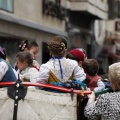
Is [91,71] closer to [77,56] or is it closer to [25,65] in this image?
[77,56]

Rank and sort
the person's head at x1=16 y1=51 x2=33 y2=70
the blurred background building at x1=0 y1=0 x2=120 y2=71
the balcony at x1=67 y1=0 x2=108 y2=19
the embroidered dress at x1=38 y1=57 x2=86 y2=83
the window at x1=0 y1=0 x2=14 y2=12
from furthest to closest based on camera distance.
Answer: the balcony at x1=67 y1=0 x2=108 y2=19 → the blurred background building at x1=0 y1=0 x2=120 y2=71 → the window at x1=0 y1=0 x2=14 y2=12 → the person's head at x1=16 y1=51 x2=33 y2=70 → the embroidered dress at x1=38 y1=57 x2=86 y2=83

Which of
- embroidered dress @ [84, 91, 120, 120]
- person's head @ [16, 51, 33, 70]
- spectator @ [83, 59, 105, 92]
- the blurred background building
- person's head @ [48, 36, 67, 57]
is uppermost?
the blurred background building

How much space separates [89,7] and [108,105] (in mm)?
23623

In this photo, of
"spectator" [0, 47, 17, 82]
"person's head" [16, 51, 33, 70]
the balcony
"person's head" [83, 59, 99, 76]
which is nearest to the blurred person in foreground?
"spectator" [0, 47, 17, 82]

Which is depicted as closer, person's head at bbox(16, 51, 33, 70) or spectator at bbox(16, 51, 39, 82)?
spectator at bbox(16, 51, 39, 82)

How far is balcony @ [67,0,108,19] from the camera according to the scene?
92.1 ft

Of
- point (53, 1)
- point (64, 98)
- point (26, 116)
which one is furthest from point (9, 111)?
point (53, 1)

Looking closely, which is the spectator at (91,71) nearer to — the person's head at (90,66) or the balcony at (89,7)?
the person's head at (90,66)

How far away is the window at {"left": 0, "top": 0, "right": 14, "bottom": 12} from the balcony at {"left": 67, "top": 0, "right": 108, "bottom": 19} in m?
8.02

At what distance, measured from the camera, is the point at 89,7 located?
28547 mm

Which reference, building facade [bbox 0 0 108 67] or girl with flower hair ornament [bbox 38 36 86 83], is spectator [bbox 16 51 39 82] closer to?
girl with flower hair ornament [bbox 38 36 86 83]

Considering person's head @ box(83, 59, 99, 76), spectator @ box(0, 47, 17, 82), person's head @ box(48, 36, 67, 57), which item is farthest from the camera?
person's head @ box(83, 59, 99, 76)

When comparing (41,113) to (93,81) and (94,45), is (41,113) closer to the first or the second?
(93,81)

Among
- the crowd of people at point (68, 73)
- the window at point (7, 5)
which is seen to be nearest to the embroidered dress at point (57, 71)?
the crowd of people at point (68, 73)
